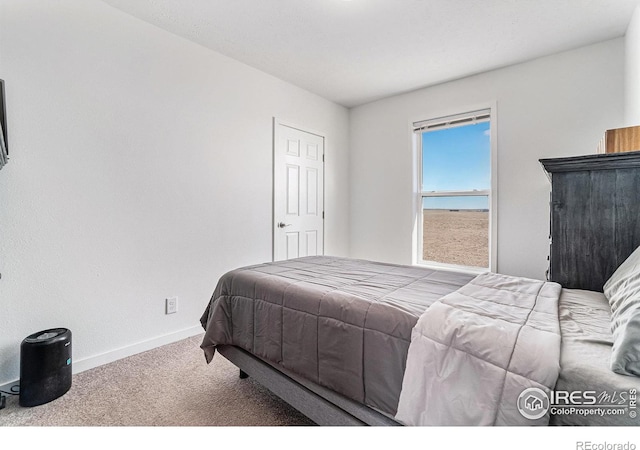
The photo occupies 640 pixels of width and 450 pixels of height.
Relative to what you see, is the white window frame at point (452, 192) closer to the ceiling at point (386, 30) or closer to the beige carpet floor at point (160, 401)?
the ceiling at point (386, 30)

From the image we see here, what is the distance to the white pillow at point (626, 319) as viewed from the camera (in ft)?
2.30

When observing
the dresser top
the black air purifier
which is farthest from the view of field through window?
the black air purifier

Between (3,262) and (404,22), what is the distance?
3.14 metres

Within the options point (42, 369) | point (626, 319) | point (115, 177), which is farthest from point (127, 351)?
point (626, 319)

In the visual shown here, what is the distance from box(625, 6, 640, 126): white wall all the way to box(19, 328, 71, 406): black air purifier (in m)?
3.97

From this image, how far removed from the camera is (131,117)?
2.25 m

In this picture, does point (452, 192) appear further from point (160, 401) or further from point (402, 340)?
point (160, 401)

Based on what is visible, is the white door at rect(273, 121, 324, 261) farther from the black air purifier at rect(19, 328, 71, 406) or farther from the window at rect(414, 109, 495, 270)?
the black air purifier at rect(19, 328, 71, 406)

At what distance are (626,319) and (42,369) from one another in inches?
102

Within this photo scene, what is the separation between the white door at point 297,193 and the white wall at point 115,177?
28cm

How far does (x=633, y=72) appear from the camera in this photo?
219 cm

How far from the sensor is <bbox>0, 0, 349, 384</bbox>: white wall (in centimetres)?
181
